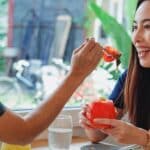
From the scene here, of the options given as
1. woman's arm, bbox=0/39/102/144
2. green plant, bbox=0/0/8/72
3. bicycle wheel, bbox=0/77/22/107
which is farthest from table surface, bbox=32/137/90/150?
woman's arm, bbox=0/39/102/144

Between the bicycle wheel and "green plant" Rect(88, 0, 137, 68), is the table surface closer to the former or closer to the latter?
the bicycle wheel

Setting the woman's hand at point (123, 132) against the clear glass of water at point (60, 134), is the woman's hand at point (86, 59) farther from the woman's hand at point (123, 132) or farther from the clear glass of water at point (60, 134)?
the clear glass of water at point (60, 134)

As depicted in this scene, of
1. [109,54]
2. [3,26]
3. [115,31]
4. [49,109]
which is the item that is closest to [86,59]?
[49,109]

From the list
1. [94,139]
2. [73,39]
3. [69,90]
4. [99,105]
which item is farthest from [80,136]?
[69,90]

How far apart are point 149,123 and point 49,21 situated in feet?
1.77

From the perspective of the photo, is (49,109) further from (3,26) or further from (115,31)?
(115,31)

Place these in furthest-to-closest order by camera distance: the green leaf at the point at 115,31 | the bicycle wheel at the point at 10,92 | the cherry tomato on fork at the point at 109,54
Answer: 1. the green leaf at the point at 115,31
2. the bicycle wheel at the point at 10,92
3. the cherry tomato on fork at the point at 109,54

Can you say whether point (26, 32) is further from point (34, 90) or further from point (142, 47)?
point (142, 47)

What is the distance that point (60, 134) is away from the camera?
1324mm

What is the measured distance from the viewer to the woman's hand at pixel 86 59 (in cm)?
101

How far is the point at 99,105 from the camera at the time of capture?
3.56 ft

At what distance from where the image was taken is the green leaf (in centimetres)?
165

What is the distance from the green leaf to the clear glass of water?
18.6 inches

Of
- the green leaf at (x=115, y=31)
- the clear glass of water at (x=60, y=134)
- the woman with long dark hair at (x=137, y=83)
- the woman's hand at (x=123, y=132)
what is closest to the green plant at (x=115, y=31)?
the green leaf at (x=115, y=31)
